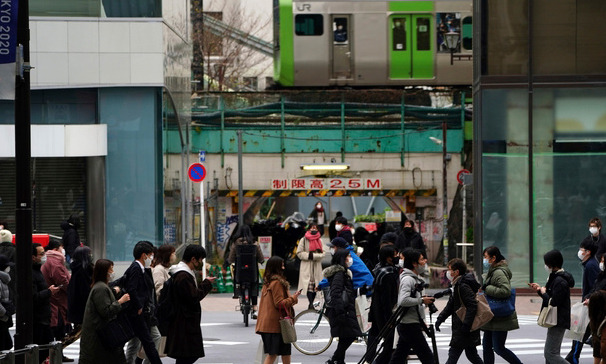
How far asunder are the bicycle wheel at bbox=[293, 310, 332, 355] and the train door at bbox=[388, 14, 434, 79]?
19824 millimetres

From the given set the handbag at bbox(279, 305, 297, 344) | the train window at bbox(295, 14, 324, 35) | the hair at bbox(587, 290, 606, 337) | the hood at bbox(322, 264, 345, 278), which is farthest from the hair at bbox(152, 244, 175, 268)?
the train window at bbox(295, 14, 324, 35)

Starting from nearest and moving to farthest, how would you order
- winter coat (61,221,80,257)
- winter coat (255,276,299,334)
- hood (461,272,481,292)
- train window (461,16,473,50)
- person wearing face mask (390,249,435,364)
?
person wearing face mask (390,249,435,364), winter coat (255,276,299,334), hood (461,272,481,292), winter coat (61,221,80,257), train window (461,16,473,50)

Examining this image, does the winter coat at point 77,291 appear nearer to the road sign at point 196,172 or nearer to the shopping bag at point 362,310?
the shopping bag at point 362,310

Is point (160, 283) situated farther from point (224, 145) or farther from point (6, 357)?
point (224, 145)

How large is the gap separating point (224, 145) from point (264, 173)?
1.41 meters

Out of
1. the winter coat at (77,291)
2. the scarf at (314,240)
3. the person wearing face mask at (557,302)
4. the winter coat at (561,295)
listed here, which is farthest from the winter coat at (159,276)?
the scarf at (314,240)

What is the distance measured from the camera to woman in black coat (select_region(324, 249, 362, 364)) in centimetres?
1429

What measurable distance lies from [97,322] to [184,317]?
101 centimetres

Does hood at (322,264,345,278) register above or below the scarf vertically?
above

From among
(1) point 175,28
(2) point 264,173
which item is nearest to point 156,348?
(1) point 175,28

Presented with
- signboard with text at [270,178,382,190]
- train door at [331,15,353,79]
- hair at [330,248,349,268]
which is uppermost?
train door at [331,15,353,79]

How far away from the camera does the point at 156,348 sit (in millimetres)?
13445

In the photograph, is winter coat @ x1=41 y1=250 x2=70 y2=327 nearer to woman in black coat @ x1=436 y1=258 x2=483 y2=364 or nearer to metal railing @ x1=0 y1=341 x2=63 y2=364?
metal railing @ x1=0 y1=341 x2=63 y2=364

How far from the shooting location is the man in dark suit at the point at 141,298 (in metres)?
12.6
